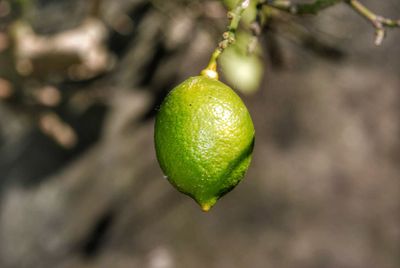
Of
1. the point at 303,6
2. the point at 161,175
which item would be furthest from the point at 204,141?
the point at 161,175

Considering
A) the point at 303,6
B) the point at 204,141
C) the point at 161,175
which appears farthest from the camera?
the point at 161,175

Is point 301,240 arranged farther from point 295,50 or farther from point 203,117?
point 203,117

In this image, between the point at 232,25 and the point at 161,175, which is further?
the point at 161,175

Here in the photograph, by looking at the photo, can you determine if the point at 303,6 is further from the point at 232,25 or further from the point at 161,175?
the point at 161,175

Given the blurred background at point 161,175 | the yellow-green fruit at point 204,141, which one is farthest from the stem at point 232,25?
the blurred background at point 161,175

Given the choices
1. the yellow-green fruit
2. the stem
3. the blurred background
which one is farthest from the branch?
the blurred background

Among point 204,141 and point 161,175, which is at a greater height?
point 204,141

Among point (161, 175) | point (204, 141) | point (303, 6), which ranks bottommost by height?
point (161, 175)

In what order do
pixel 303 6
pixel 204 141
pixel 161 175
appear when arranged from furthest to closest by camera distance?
pixel 161 175 → pixel 303 6 → pixel 204 141
